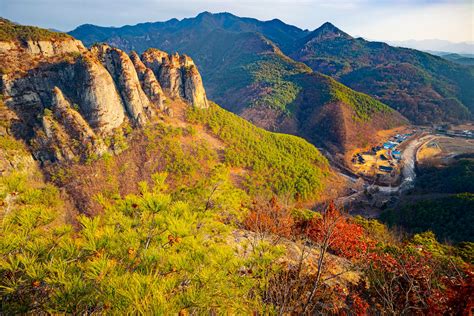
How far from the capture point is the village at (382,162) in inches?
3107

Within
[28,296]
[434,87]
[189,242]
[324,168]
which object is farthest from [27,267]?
[434,87]

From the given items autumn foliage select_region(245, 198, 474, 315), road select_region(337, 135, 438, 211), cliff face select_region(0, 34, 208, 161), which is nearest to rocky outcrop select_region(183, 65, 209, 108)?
cliff face select_region(0, 34, 208, 161)

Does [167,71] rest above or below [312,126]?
above

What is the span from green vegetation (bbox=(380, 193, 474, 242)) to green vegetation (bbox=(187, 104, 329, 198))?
20704 millimetres

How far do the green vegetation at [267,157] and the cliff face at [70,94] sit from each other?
14503mm

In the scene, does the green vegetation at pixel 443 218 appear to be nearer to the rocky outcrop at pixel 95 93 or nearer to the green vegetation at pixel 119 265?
the green vegetation at pixel 119 265

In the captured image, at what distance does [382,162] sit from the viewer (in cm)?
8844

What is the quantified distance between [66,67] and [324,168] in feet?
220

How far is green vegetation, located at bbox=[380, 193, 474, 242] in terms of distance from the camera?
3859cm

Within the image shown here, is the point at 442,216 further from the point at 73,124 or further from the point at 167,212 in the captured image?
the point at 73,124

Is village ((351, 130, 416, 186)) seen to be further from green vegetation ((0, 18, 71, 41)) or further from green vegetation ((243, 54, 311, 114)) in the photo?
green vegetation ((0, 18, 71, 41))

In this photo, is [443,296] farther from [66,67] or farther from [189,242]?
[66,67]

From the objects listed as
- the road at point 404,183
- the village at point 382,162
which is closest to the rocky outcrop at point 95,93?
the road at point 404,183

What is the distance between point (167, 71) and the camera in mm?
65125
